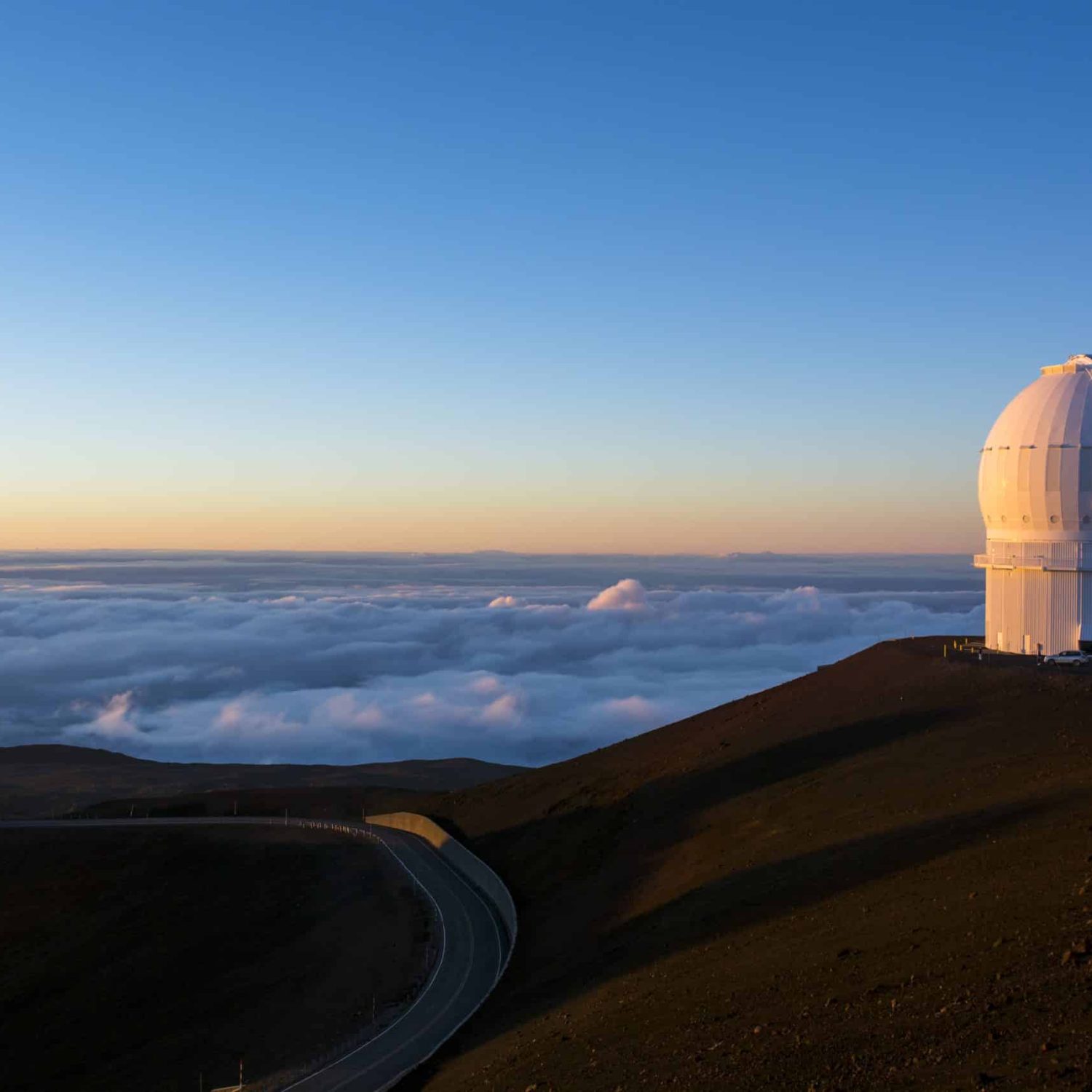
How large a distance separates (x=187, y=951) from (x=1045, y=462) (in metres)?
31.7

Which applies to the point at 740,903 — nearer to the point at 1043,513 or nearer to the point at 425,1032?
the point at 425,1032

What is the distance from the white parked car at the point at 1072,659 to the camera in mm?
36125

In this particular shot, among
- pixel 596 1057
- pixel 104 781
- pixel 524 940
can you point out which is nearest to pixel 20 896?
pixel 524 940

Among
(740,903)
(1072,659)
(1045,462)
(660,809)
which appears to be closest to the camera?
(740,903)

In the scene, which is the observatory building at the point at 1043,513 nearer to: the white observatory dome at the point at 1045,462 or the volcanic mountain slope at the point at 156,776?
the white observatory dome at the point at 1045,462

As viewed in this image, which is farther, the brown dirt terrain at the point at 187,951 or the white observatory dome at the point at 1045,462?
the white observatory dome at the point at 1045,462

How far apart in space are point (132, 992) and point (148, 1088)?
7.49 metres

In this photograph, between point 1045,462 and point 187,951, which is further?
point 1045,462

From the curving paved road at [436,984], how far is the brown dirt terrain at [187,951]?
90 cm

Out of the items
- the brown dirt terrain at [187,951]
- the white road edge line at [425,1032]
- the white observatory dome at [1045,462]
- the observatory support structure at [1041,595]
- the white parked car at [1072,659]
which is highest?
the white observatory dome at [1045,462]

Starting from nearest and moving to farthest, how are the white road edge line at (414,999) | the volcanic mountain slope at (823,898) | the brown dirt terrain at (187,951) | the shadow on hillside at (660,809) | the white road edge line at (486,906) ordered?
1. the volcanic mountain slope at (823,898)
2. the white road edge line at (414,999)
3. the brown dirt terrain at (187,951)
4. the white road edge line at (486,906)
5. the shadow on hillside at (660,809)

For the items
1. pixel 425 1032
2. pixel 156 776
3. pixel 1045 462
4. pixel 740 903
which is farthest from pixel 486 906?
pixel 156 776

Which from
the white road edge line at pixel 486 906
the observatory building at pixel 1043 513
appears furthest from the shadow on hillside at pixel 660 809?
the observatory building at pixel 1043 513

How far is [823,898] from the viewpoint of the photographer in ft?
68.6
